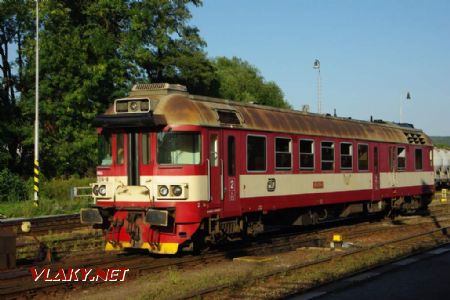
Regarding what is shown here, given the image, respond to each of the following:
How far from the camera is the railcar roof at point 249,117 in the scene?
12945 mm

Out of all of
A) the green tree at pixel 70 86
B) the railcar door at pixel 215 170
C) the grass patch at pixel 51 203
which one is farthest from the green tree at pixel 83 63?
the railcar door at pixel 215 170

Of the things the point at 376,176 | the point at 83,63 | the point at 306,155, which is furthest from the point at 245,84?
the point at 306,155

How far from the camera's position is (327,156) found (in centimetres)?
1788

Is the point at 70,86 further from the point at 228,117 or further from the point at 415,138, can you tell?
the point at 228,117

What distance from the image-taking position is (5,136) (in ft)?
111

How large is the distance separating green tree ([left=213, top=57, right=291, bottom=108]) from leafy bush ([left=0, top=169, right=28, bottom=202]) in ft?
119

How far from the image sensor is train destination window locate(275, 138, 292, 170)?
15531 millimetres

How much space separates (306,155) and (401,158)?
724cm

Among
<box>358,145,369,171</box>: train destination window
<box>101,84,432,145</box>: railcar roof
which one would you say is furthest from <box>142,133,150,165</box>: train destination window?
<box>358,145,369,171</box>: train destination window

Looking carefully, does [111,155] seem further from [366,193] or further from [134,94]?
[366,193]

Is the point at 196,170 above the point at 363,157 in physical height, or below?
below

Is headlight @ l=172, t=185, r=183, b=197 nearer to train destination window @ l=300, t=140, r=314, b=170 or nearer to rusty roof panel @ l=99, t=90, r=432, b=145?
rusty roof panel @ l=99, t=90, r=432, b=145

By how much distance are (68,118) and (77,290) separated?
22.9 meters

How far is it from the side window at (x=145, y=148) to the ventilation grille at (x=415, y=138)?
1351 centimetres
